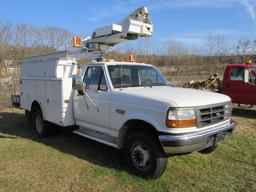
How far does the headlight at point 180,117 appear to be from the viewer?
440cm

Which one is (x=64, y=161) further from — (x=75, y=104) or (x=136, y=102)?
(x=136, y=102)

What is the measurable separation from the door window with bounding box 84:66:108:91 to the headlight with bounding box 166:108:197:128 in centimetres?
178

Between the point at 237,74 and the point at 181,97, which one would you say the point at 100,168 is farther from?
the point at 237,74

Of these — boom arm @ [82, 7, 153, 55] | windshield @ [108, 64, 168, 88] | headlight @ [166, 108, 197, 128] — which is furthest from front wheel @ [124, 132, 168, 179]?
boom arm @ [82, 7, 153, 55]

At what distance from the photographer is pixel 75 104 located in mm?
6652

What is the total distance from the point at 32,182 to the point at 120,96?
2.15 meters

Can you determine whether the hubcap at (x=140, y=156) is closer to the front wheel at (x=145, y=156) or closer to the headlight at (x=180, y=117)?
the front wheel at (x=145, y=156)

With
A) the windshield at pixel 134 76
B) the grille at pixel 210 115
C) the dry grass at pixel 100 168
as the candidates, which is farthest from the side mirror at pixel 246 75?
the grille at pixel 210 115

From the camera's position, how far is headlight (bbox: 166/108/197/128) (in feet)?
14.4

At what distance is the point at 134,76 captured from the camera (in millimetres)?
6105

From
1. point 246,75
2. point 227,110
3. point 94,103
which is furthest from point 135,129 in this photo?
point 246,75

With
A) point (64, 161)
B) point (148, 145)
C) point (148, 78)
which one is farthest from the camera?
point (148, 78)

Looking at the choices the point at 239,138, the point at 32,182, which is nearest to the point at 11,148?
the point at 32,182

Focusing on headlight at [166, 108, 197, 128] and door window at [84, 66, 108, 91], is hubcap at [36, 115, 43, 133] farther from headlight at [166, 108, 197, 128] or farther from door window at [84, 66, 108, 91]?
headlight at [166, 108, 197, 128]
